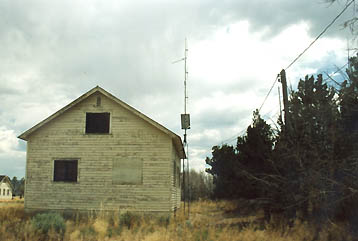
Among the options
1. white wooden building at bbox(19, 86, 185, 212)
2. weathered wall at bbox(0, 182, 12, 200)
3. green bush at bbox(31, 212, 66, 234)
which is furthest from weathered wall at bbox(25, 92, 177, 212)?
weathered wall at bbox(0, 182, 12, 200)

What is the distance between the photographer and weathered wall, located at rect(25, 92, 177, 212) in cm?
1720

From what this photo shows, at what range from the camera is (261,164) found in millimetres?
20734

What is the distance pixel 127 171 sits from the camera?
57.3ft

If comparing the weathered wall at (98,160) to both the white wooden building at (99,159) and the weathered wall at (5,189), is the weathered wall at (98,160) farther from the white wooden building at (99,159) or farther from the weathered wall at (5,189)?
the weathered wall at (5,189)

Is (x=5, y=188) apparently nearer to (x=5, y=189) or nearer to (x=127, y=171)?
(x=5, y=189)

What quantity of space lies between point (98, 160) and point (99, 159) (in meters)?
0.07

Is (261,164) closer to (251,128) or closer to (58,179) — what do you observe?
(251,128)

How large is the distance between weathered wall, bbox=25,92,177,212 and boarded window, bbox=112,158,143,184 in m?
0.17

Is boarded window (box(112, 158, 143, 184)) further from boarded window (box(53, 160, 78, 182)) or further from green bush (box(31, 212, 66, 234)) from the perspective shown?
green bush (box(31, 212, 66, 234))

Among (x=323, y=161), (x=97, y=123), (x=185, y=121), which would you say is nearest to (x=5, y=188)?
(x=97, y=123)

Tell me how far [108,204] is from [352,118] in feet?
37.4

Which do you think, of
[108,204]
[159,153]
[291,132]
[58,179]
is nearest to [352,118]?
[291,132]

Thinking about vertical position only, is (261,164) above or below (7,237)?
above

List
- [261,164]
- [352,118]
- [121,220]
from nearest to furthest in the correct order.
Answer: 1. [352,118]
2. [121,220]
3. [261,164]
